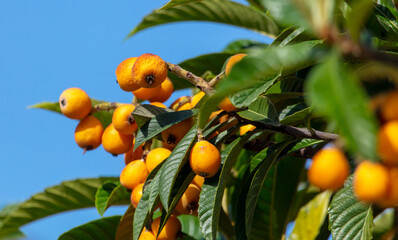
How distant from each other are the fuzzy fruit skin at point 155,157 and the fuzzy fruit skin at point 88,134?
277mm

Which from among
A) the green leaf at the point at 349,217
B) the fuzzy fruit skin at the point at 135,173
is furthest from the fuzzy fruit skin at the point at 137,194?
the green leaf at the point at 349,217

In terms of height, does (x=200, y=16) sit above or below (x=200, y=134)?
above

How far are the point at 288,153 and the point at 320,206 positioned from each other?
2.25 feet

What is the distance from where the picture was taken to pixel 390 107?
629 mm

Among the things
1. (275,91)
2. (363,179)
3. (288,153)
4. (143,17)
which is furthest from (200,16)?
(363,179)

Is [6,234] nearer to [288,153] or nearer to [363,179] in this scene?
[288,153]

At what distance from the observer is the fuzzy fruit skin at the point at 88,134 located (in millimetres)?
1702

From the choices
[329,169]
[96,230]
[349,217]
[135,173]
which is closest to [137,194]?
[135,173]

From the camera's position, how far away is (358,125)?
1.90 ft

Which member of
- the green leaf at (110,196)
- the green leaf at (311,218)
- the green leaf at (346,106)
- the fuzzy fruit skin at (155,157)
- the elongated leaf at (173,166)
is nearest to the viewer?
the green leaf at (346,106)

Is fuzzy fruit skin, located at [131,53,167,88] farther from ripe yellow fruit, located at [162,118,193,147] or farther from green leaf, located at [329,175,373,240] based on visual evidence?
green leaf, located at [329,175,373,240]

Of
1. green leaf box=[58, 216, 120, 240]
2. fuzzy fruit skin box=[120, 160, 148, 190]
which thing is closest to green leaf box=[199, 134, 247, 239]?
fuzzy fruit skin box=[120, 160, 148, 190]

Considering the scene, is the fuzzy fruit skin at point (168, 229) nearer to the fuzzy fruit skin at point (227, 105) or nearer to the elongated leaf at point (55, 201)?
the fuzzy fruit skin at point (227, 105)

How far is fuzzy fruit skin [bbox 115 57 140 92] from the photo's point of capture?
Answer: 4.44ft
